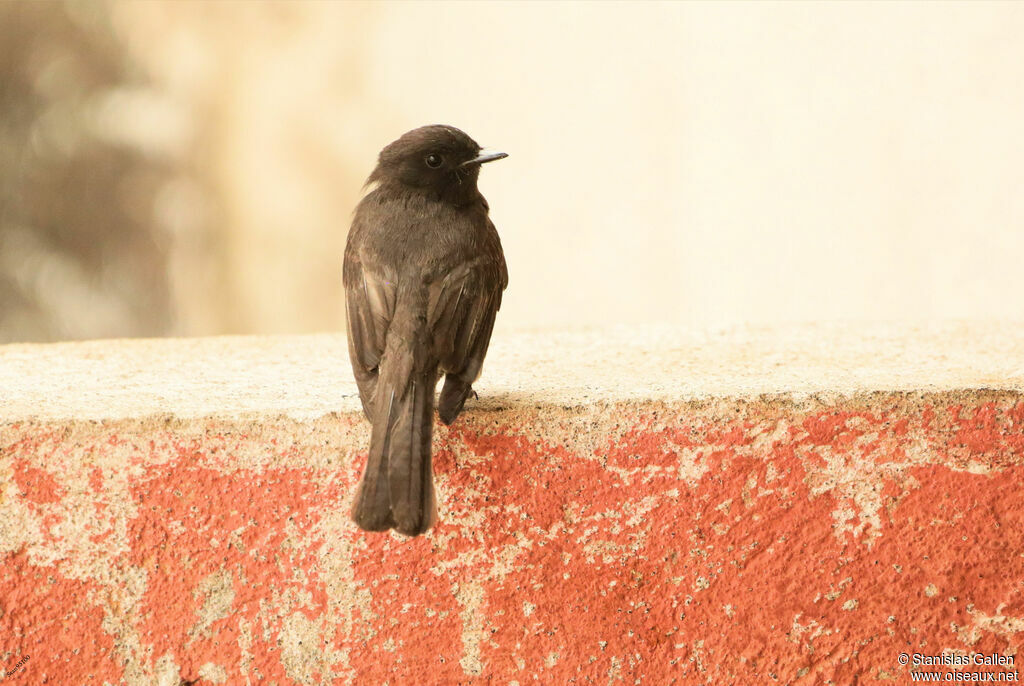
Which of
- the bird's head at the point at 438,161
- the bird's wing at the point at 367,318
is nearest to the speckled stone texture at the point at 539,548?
the bird's wing at the point at 367,318

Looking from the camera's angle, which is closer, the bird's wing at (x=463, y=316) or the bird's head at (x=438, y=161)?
the bird's wing at (x=463, y=316)

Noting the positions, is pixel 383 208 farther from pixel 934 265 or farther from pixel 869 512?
pixel 934 265

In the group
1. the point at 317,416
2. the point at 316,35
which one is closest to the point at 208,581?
the point at 317,416

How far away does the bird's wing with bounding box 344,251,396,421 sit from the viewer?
2021 mm

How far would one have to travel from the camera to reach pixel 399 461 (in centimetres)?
178

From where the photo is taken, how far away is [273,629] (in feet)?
6.22

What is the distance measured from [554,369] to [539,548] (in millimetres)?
746

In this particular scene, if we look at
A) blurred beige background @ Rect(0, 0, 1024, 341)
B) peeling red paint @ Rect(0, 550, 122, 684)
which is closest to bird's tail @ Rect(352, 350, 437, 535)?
peeling red paint @ Rect(0, 550, 122, 684)

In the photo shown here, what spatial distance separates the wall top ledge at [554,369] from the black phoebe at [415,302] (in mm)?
135

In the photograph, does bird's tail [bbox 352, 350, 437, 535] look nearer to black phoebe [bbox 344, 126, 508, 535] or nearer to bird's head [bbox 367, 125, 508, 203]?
black phoebe [bbox 344, 126, 508, 535]

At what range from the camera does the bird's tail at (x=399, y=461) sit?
1741 millimetres

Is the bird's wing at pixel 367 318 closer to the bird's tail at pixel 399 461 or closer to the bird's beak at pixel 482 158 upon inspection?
the bird's tail at pixel 399 461

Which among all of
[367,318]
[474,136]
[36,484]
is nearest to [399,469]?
[367,318]

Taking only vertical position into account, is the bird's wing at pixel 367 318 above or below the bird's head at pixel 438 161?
below
